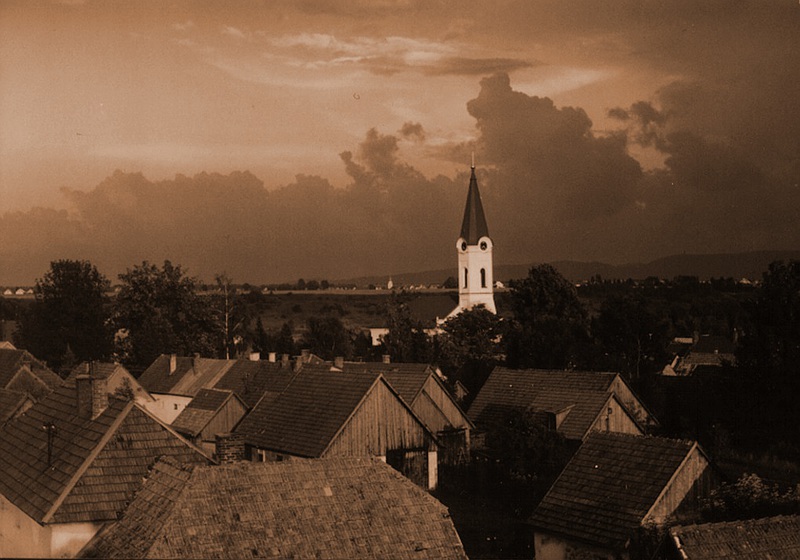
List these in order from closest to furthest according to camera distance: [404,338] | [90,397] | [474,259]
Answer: [90,397] → [404,338] → [474,259]

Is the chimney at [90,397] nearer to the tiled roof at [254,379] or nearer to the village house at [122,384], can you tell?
the tiled roof at [254,379]

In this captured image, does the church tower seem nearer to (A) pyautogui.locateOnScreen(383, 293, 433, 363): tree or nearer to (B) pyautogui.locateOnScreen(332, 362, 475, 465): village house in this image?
(A) pyautogui.locateOnScreen(383, 293, 433, 363): tree

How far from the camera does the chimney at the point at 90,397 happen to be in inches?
950

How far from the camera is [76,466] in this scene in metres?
22.3

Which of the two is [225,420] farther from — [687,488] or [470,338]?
[470,338]

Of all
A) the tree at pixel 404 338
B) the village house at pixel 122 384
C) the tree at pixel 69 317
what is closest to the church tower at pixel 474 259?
the tree at pixel 404 338

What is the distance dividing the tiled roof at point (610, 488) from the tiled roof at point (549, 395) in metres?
13.8

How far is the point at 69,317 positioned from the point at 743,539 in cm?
8400

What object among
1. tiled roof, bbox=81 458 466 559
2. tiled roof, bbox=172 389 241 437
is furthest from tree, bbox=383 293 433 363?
tiled roof, bbox=81 458 466 559

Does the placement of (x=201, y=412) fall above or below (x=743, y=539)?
below

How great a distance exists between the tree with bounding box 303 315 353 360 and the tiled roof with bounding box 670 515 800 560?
218 ft

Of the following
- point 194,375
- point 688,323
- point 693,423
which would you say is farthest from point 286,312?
point 693,423

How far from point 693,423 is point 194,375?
104 ft

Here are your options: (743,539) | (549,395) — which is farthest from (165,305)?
(743,539)
